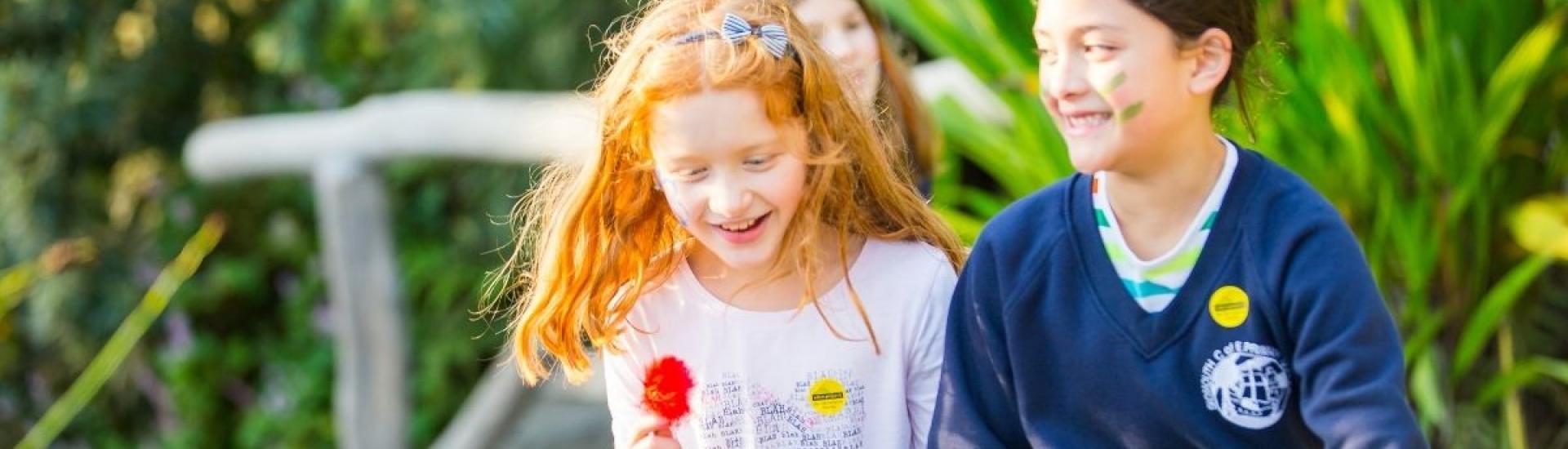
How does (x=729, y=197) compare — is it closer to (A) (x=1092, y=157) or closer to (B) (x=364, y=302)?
(A) (x=1092, y=157)

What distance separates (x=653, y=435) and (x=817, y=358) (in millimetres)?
183

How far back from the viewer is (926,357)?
188 centimetres

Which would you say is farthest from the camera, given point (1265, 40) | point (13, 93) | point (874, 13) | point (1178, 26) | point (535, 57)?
point (13, 93)

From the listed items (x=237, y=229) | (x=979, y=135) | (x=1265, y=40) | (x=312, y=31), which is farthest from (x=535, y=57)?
(x=1265, y=40)

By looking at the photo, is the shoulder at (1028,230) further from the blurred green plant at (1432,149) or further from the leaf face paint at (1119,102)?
the blurred green plant at (1432,149)

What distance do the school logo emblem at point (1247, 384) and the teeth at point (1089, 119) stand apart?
21 centimetres

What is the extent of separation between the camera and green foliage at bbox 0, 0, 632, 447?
5.46 m

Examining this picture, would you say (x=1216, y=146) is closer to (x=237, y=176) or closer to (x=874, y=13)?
(x=874, y=13)

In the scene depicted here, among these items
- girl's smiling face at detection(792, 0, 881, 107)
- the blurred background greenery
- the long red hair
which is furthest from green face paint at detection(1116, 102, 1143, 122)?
the blurred background greenery

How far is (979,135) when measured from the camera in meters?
2.98

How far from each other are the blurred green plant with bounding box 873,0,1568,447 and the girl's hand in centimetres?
100

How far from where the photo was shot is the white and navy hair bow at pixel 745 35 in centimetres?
178

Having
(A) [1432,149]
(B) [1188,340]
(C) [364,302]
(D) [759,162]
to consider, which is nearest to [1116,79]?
(B) [1188,340]

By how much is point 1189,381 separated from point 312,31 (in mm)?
4048
